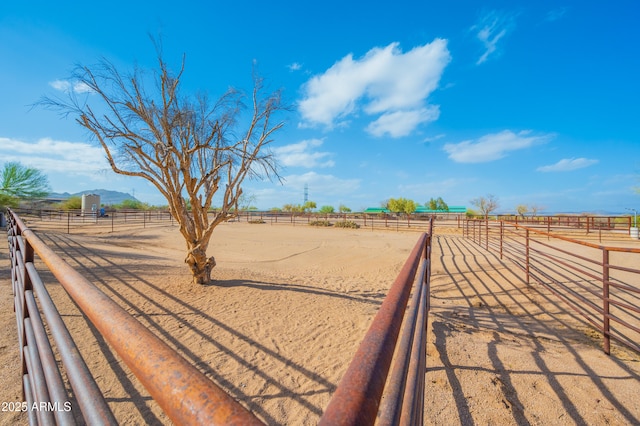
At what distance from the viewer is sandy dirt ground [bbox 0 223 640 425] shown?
2.32m

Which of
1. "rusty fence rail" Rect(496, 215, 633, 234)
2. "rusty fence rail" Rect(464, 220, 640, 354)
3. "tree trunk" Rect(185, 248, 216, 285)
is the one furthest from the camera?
"rusty fence rail" Rect(496, 215, 633, 234)

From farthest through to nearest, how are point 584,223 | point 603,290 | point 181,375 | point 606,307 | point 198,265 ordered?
1. point 584,223
2. point 198,265
3. point 606,307
4. point 603,290
5. point 181,375

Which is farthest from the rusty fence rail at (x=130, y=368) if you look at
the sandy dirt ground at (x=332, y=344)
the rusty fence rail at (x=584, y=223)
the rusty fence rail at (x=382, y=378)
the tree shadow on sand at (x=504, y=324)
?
the rusty fence rail at (x=584, y=223)

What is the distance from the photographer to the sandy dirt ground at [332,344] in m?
2.32

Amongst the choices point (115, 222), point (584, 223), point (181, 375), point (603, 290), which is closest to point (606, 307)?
point (603, 290)

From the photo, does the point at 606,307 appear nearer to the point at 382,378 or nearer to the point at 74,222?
the point at 382,378

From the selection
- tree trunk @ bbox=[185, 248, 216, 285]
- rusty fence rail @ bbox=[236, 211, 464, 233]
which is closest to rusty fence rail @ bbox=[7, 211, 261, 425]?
tree trunk @ bbox=[185, 248, 216, 285]

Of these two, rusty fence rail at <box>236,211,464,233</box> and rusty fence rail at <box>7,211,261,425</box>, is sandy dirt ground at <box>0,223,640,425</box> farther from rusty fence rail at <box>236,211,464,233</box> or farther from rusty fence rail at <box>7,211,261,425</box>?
rusty fence rail at <box>236,211,464,233</box>

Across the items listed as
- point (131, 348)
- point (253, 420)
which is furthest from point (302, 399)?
point (253, 420)

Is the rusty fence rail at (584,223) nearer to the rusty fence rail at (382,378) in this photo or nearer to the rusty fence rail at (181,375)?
the rusty fence rail at (382,378)

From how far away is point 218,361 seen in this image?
3404mm

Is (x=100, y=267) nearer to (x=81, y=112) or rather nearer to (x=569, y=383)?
(x=81, y=112)

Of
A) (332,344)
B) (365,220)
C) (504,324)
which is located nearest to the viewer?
(332,344)

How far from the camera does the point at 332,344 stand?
3.99m
